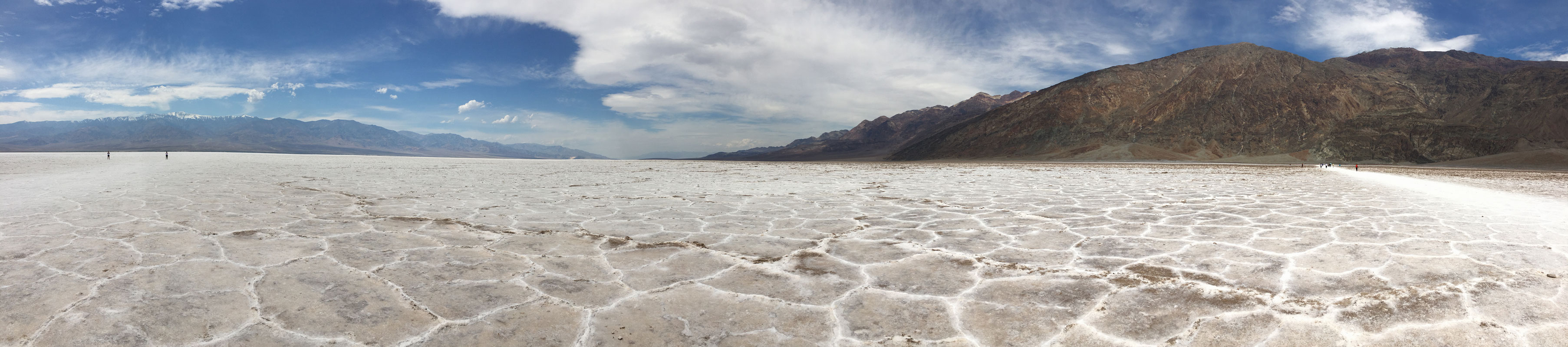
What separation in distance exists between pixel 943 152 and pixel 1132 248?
71402mm

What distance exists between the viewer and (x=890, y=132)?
138 metres

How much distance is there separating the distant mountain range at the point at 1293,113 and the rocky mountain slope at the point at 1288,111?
0.11m

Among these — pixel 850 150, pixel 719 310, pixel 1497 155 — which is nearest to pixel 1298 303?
pixel 719 310

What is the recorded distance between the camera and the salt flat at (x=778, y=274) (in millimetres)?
2363

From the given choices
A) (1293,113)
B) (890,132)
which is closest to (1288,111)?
(1293,113)

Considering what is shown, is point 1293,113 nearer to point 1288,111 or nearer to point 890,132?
point 1288,111

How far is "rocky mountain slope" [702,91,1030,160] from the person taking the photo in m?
123

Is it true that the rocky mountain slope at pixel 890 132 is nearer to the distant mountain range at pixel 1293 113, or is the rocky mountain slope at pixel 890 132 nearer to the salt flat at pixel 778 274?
the distant mountain range at pixel 1293 113

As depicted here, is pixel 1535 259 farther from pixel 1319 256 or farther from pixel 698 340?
pixel 698 340

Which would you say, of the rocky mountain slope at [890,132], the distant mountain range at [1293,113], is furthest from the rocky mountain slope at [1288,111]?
the rocky mountain slope at [890,132]

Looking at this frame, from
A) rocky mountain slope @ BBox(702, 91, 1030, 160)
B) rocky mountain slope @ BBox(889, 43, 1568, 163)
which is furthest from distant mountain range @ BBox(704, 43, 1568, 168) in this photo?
rocky mountain slope @ BBox(702, 91, 1030, 160)

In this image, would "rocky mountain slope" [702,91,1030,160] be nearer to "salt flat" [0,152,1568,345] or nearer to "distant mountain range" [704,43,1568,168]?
"distant mountain range" [704,43,1568,168]

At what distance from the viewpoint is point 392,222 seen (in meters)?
5.39

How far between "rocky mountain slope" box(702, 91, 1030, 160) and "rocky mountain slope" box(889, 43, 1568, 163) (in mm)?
51785
